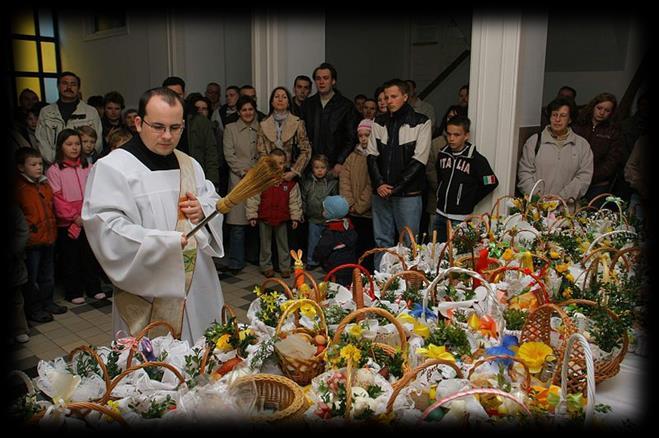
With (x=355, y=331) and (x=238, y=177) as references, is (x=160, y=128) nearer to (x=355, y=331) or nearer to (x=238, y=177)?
(x=355, y=331)

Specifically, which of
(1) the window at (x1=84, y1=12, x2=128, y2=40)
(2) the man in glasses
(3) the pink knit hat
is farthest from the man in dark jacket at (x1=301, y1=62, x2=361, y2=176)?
(1) the window at (x1=84, y1=12, x2=128, y2=40)

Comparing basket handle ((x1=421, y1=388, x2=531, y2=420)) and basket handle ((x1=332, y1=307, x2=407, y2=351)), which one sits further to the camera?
basket handle ((x1=332, y1=307, x2=407, y2=351))

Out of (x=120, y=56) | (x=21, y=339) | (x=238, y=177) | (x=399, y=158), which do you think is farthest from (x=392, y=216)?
(x=120, y=56)

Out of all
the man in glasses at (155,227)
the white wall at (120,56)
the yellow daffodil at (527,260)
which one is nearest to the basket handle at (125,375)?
the man in glasses at (155,227)

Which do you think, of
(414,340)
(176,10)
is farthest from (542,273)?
(176,10)

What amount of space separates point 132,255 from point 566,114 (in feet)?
12.3

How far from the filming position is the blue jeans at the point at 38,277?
450 cm

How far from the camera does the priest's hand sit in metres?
2.88

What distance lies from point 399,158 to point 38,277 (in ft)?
10.6

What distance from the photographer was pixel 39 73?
1038 cm

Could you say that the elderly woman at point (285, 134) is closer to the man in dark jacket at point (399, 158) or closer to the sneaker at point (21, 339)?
the man in dark jacket at point (399, 158)

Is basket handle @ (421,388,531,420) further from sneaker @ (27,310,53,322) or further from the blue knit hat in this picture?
sneaker @ (27,310,53,322)

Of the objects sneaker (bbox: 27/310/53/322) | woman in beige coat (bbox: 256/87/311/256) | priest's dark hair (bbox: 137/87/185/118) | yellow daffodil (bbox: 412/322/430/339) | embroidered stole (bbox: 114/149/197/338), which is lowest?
sneaker (bbox: 27/310/53/322)

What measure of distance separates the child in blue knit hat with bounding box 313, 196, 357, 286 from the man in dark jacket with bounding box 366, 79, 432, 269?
701mm
